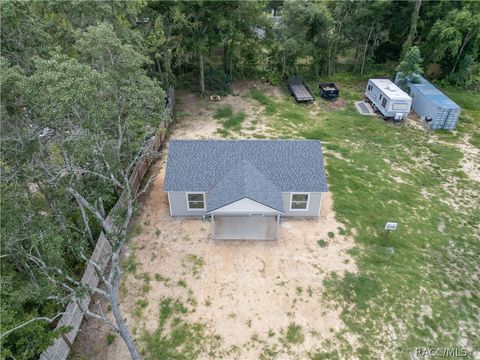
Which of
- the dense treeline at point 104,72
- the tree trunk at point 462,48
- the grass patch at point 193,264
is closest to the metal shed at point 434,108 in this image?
the dense treeline at point 104,72

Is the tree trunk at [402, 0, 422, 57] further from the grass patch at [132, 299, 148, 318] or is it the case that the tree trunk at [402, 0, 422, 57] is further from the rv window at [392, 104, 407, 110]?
the grass patch at [132, 299, 148, 318]

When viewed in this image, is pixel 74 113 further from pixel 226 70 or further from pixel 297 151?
pixel 226 70

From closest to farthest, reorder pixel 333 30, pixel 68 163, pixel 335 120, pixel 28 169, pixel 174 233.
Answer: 1. pixel 28 169
2. pixel 68 163
3. pixel 174 233
4. pixel 335 120
5. pixel 333 30

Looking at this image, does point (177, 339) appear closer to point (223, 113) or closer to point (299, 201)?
point (299, 201)

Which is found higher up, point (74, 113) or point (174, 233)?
point (74, 113)

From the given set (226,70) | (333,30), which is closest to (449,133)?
(333,30)

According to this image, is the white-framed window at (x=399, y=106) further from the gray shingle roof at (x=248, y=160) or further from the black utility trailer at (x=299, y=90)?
the gray shingle roof at (x=248, y=160)
